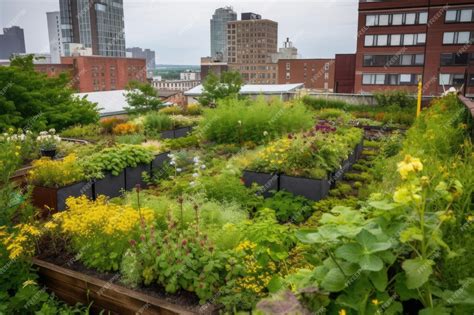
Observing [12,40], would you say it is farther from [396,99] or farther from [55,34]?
[396,99]

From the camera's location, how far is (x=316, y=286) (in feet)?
7.22

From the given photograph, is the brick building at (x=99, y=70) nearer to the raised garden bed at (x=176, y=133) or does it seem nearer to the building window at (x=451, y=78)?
the building window at (x=451, y=78)

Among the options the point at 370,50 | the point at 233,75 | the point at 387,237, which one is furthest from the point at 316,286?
the point at 370,50

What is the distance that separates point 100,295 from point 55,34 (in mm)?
136848

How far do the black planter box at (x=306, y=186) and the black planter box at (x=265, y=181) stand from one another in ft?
0.40

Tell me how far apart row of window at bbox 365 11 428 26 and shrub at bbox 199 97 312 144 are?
38017 millimetres

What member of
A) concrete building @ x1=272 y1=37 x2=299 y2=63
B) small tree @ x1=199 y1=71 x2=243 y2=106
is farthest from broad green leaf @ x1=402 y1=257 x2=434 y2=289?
concrete building @ x1=272 y1=37 x2=299 y2=63

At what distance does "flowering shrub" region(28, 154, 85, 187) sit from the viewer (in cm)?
582

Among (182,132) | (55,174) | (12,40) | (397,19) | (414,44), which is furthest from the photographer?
(12,40)

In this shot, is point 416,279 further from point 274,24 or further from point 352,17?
point 274,24

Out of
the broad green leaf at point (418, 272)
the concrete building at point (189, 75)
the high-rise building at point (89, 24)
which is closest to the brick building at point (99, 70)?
the concrete building at point (189, 75)

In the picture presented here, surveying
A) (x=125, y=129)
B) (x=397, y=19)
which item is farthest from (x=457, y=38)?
(x=125, y=129)

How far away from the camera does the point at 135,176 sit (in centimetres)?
727

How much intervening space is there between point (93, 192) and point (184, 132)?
6.06 meters
